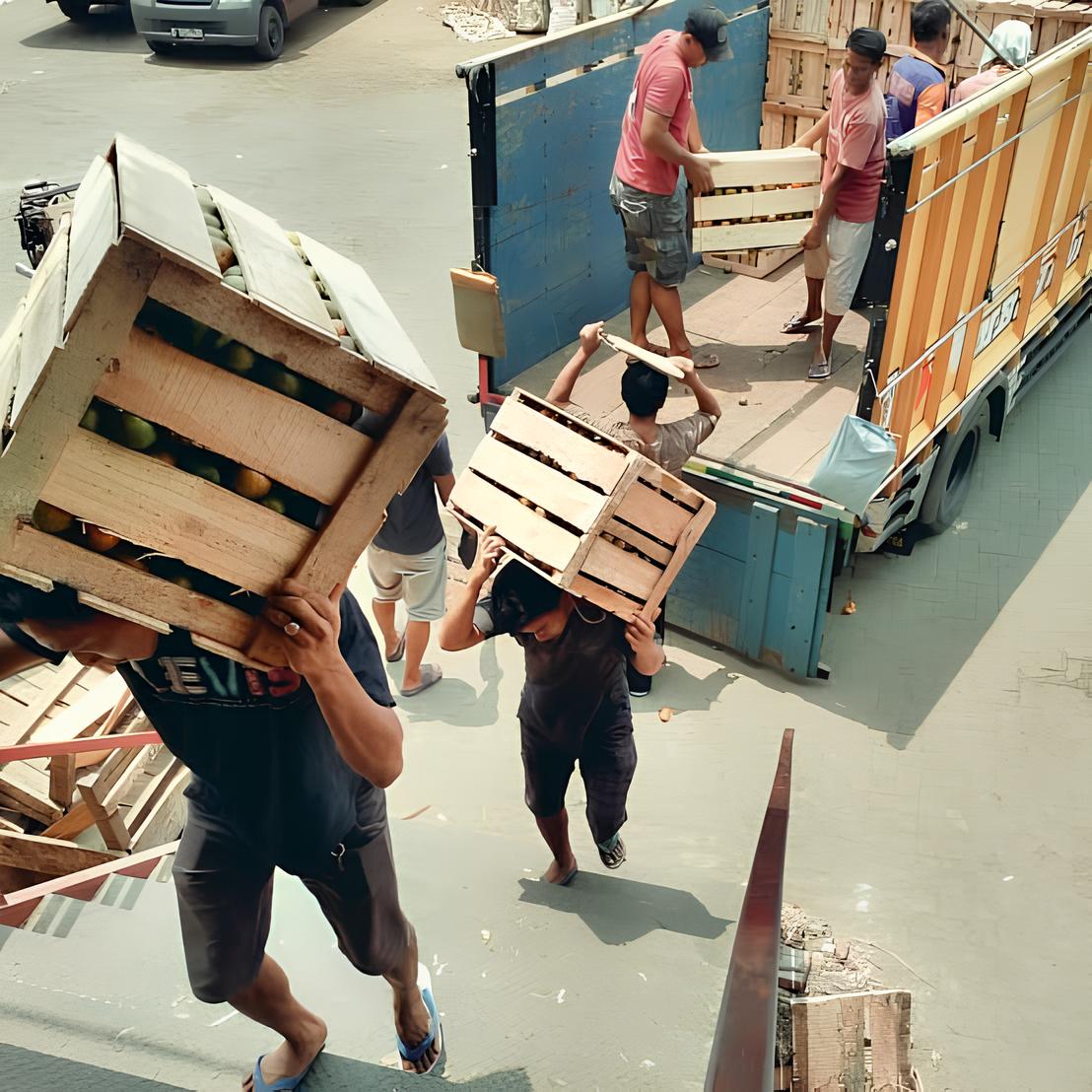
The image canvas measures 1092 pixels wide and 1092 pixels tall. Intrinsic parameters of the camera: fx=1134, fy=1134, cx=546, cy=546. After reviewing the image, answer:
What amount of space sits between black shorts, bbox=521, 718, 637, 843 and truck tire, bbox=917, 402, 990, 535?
3.00 m

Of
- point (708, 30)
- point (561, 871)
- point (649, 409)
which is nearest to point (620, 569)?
point (649, 409)

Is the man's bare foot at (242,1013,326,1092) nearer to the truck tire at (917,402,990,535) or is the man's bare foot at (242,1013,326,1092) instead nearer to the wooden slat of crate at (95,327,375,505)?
the wooden slat of crate at (95,327,375,505)

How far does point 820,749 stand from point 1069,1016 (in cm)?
154

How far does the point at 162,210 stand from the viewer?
203 centimetres

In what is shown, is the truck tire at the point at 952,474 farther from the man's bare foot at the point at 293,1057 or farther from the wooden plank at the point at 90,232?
the wooden plank at the point at 90,232

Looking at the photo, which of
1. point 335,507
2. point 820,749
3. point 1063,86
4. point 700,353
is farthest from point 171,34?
point 335,507

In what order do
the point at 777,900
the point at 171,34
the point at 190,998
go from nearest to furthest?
the point at 777,900 < the point at 190,998 < the point at 171,34

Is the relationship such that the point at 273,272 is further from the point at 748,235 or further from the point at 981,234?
the point at 748,235

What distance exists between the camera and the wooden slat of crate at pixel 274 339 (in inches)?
79.1

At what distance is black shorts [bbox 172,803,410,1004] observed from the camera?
2900 millimetres

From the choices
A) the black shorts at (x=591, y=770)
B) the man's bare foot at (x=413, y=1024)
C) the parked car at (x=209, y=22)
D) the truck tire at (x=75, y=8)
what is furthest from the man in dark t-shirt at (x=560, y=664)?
the truck tire at (x=75, y=8)

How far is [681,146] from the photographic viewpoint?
6.12m

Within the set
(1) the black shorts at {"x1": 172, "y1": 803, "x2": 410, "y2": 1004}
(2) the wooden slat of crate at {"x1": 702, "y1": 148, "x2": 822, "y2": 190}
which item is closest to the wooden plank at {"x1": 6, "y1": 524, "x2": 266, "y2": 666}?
(1) the black shorts at {"x1": 172, "y1": 803, "x2": 410, "y2": 1004}

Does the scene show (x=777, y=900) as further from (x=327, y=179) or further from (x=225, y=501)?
(x=327, y=179)
